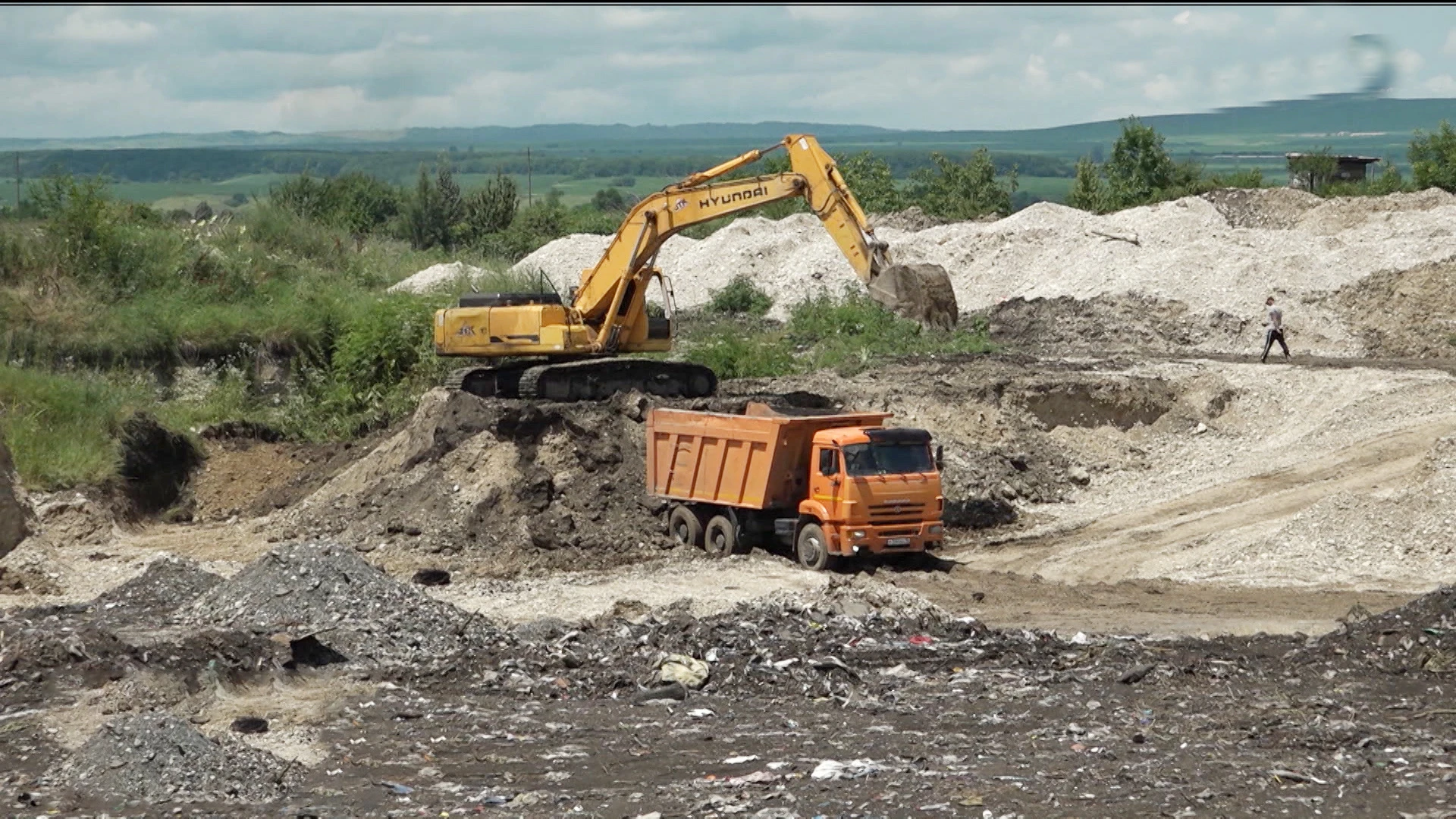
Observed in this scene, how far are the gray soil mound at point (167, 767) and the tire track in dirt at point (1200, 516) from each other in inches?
427

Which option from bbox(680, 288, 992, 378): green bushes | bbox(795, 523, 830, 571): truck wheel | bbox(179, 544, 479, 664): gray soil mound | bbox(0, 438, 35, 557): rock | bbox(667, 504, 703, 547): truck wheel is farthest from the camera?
bbox(680, 288, 992, 378): green bushes

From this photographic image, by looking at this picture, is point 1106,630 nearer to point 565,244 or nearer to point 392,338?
point 392,338

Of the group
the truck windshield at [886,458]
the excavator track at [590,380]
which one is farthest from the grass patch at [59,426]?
the truck windshield at [886,458]

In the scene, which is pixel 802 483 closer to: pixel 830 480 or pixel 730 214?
pixel 830 480

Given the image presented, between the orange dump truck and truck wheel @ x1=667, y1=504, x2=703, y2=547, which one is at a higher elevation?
the orange dump truck

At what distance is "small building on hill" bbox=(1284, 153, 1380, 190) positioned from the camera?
60906 mm

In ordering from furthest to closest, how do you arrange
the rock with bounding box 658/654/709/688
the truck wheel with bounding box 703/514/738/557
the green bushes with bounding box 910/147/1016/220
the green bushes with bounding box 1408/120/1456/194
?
the green bushes with bounding box 910/147/1016/220 → the green bushes with bounding box 1408/120/1456/194 → the truck wheel with bounding box 703/514/738/557 → the rock with bounding box 658/654/709/688

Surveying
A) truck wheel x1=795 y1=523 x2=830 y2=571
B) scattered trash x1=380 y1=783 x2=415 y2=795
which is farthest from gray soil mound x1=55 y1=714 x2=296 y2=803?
truck wheel x1=795 y1=523 x2=830 y2=571

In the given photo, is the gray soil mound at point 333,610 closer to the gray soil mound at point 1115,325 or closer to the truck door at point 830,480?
the truck door at point 830,480

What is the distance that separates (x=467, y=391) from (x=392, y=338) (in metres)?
4.15

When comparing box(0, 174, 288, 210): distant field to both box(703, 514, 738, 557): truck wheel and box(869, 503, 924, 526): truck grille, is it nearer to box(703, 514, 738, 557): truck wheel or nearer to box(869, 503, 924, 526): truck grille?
box(703, 514, 738, 557): truck wheel

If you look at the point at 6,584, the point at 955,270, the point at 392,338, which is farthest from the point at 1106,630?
the point at 955,270

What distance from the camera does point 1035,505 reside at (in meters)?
24.4

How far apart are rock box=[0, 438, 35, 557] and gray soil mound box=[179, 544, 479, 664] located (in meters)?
5.09
